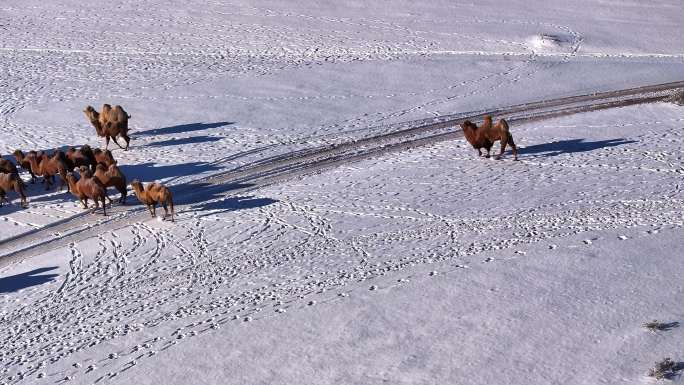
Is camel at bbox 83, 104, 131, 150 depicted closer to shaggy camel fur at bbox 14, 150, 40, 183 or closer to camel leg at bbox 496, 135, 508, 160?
shaggy camel fur at bbox 14, 150, 40, 183

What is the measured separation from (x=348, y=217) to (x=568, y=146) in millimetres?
6021

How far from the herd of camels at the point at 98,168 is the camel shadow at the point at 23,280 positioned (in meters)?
2.31

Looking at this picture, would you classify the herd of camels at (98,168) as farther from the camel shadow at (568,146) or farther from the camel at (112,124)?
the camel shadow at (568,146)

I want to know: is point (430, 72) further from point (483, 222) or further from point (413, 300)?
point (413, 300)

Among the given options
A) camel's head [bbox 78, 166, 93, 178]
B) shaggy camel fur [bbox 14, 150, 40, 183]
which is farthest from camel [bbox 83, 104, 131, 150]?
camel's head [bbox 78, 166, 93, 178]

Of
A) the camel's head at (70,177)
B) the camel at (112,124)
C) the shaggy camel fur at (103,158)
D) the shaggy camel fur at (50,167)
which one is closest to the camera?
the camel's head at (70,177)

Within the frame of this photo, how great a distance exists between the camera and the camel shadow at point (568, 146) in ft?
69.6

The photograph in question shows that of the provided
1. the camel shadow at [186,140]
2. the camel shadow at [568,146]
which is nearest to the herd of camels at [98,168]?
the camel shadow at [568,146]

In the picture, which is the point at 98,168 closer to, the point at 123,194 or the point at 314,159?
the point at 123,194

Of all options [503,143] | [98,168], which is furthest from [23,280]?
[503,143]

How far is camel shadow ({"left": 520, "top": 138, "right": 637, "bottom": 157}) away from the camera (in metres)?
21.2

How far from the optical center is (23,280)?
15.7 meters

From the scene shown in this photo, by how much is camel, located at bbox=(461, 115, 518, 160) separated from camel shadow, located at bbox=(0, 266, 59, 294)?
893 cm

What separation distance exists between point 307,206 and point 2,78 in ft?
43.2
